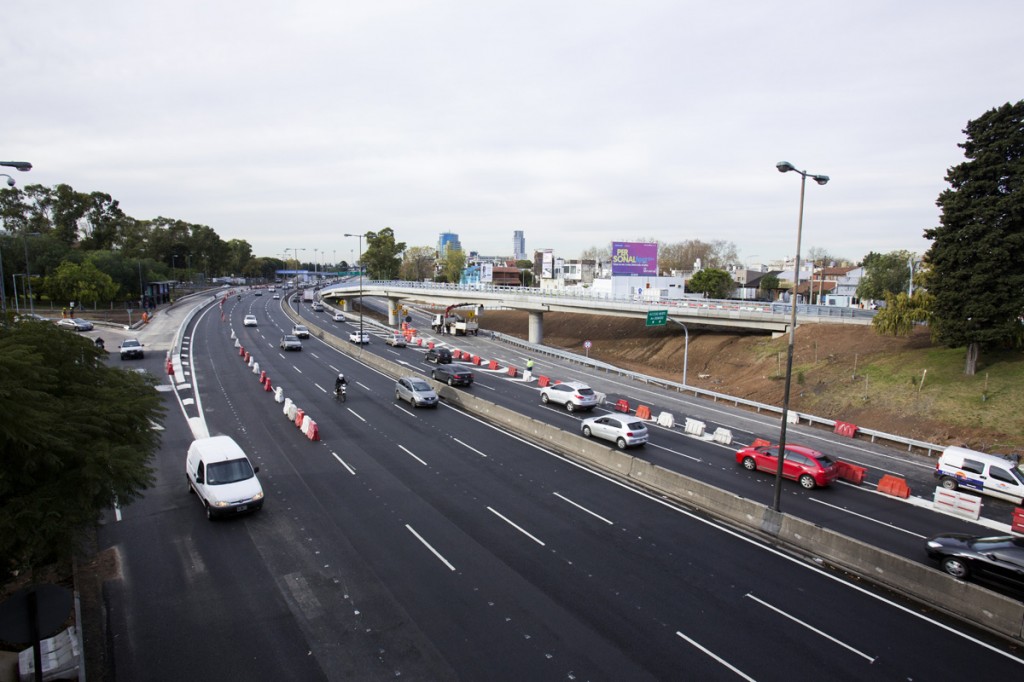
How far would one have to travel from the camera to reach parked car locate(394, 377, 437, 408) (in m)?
31.4

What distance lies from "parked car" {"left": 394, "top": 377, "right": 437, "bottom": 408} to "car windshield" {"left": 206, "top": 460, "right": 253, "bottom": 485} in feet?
46.3

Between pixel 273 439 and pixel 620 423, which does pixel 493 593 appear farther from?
pixel 273 439

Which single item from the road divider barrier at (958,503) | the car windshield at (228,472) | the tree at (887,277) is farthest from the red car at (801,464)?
the tree at (887,277)

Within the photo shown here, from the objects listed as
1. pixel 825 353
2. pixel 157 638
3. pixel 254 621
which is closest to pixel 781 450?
pixel 254 621

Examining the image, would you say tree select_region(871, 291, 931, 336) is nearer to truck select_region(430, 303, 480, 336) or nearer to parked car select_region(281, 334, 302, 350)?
truck select_region(430, 303, 480, 336)

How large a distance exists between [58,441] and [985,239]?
38.2 m

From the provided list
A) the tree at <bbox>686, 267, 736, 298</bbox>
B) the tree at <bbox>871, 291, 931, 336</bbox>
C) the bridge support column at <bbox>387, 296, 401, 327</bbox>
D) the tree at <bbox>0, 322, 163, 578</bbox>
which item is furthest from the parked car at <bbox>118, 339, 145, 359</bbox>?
the tree at <bbox>686, 267, 736, 298</bbox>

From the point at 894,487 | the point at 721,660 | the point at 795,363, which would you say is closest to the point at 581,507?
the point at 721,660

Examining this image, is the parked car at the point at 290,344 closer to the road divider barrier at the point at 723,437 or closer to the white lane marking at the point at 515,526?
the road divider barrier at the point at 723,437

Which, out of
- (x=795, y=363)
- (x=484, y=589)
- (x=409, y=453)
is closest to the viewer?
(x=484, y=589)

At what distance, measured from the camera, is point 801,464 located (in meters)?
21.1

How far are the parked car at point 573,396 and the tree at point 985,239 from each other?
20.0 meters

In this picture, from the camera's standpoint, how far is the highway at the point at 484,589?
10422 millimetres

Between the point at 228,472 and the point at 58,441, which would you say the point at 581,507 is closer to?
the point at 228,472
